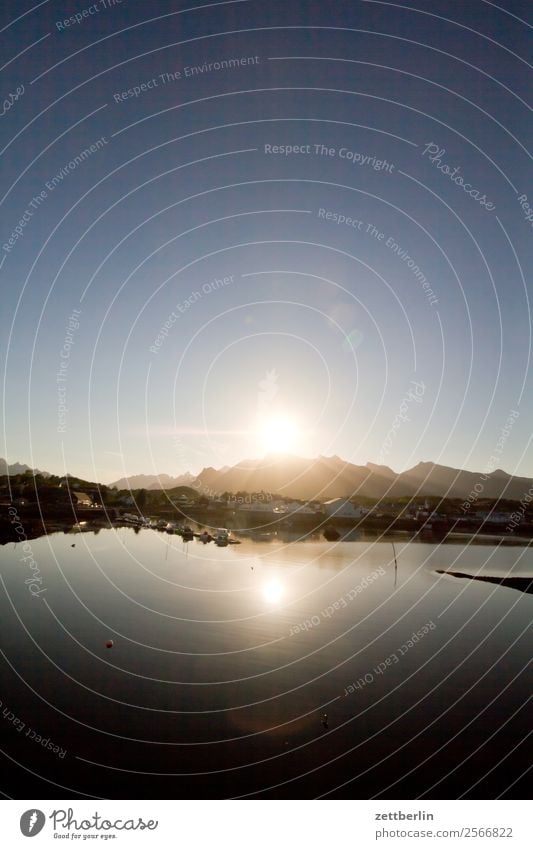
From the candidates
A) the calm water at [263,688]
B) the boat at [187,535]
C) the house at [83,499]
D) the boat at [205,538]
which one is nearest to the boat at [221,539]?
the boat at [205,538]

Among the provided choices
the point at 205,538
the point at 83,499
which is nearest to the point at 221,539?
the point at 205,538

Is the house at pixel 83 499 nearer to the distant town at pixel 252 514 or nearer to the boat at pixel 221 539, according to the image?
the distant town at pixel 252 514

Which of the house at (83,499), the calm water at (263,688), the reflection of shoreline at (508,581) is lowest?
the calm water at (263,688)

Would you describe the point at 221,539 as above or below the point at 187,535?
above

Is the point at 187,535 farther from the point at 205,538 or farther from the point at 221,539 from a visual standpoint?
the point at 221,539

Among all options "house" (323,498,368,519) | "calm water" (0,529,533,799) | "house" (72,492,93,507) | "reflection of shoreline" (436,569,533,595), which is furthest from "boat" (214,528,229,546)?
"house" (72,492,93,507)

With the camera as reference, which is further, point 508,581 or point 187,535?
point 187,535
